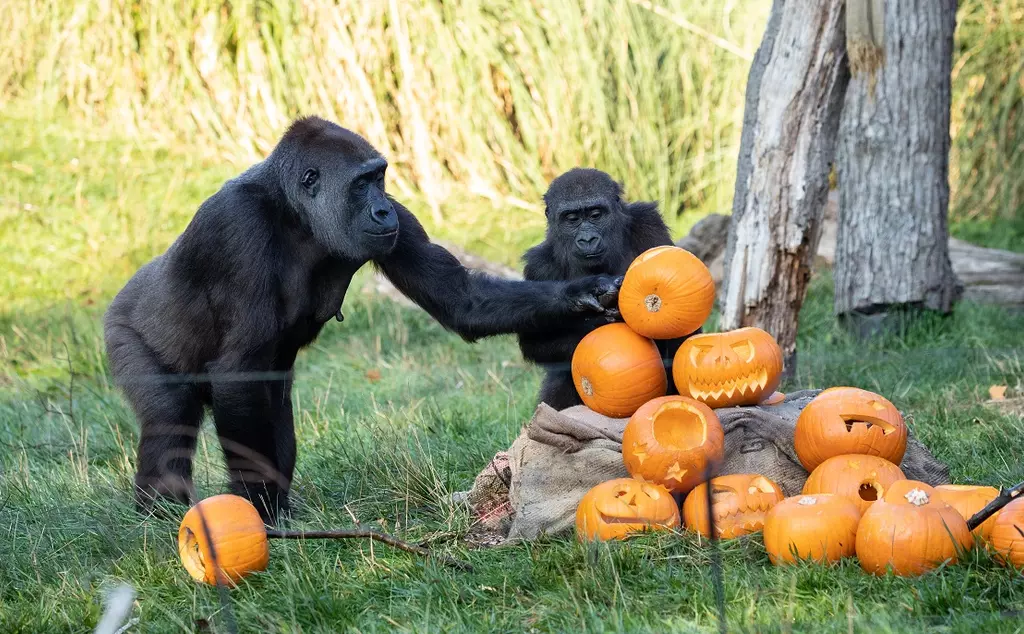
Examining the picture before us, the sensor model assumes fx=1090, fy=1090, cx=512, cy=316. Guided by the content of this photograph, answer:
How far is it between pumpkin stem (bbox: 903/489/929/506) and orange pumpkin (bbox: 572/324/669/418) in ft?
3.62

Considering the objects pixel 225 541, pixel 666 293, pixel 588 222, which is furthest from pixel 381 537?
pixel 588 222

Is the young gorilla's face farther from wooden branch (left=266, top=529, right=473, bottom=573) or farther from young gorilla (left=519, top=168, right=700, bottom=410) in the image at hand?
wooden branch (left=266, top=529, right=473, bottom=573)

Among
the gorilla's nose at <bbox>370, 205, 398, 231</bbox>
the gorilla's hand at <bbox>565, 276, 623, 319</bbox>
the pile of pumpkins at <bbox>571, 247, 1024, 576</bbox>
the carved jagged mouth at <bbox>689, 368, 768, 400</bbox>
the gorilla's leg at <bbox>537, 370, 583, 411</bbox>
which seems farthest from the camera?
the gorilla's leg at <bbox>537, 370, 583, 411</bbox>

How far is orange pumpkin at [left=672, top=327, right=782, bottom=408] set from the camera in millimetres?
3893

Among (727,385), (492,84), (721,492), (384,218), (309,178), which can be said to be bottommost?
(721,492)

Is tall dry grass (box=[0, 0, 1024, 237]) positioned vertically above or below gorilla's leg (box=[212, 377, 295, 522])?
above

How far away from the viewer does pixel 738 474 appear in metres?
3.74

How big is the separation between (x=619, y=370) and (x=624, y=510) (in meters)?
0.62

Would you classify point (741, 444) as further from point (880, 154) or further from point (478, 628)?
point (880, 154)

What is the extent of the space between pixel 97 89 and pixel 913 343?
913 cm

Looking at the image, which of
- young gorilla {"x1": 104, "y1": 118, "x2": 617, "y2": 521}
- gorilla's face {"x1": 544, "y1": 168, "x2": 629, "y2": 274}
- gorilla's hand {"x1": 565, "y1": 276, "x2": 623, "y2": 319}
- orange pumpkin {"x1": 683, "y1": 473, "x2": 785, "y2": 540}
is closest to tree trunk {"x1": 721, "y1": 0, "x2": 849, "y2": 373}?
gorilla's face {"x1": 544, "y1": 168, "x2": 629, "y2": 274}

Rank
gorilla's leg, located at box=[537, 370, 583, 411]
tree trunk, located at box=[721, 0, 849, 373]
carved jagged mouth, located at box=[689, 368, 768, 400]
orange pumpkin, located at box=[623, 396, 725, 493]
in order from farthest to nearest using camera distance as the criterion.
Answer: tree trunk, located at box=[721, 0, 849, 373] < gorilla's leg, located at box=[537, 370, 583, 411] < carved jagged mouth, located at box=[689, 368, 768, 400] < orange pumpkin, located at box=[623, 396, 725, 493]

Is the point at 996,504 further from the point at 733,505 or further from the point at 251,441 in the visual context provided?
the point at 251,441

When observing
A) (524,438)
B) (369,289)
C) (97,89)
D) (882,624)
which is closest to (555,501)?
(524,438)
